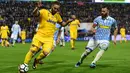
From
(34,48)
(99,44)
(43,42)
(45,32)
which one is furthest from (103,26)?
(34,48)

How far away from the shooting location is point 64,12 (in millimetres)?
62250

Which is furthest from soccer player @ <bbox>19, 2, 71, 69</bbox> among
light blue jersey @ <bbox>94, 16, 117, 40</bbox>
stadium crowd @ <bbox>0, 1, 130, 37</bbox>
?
stadium crowd @ <bbox>0, 1, 130, 37</bbox>

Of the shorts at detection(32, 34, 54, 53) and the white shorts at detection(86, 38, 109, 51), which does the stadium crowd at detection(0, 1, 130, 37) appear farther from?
the shorts at detection(32, 34, 54, 53)

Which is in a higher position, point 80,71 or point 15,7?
point 15,7

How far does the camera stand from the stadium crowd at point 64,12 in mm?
56787

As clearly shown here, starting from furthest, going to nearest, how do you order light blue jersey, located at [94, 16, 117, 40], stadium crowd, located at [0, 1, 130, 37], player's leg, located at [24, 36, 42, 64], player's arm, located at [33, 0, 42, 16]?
stadium crowd, located at [0, 1, 130, 37] < light blue jersey, located at [94, 16, 117, 40] < player's leg, located at [24, 36, 42, 64] < player's arm, located at [33, 0, 42, 16]

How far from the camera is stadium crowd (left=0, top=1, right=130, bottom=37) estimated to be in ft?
186

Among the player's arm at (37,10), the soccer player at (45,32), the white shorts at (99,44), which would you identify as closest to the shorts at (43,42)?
the soccer player at (45,32)

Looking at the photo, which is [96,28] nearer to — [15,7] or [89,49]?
[89,49]

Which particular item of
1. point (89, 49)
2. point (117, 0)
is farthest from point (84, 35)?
point (89, 49)

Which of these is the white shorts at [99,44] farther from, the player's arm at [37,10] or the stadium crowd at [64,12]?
the stadium crowd at [64,12]

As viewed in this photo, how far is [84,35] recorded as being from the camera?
2304 inches

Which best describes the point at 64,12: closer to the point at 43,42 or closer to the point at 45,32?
the point at 45,32

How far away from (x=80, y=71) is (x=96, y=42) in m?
2.02
